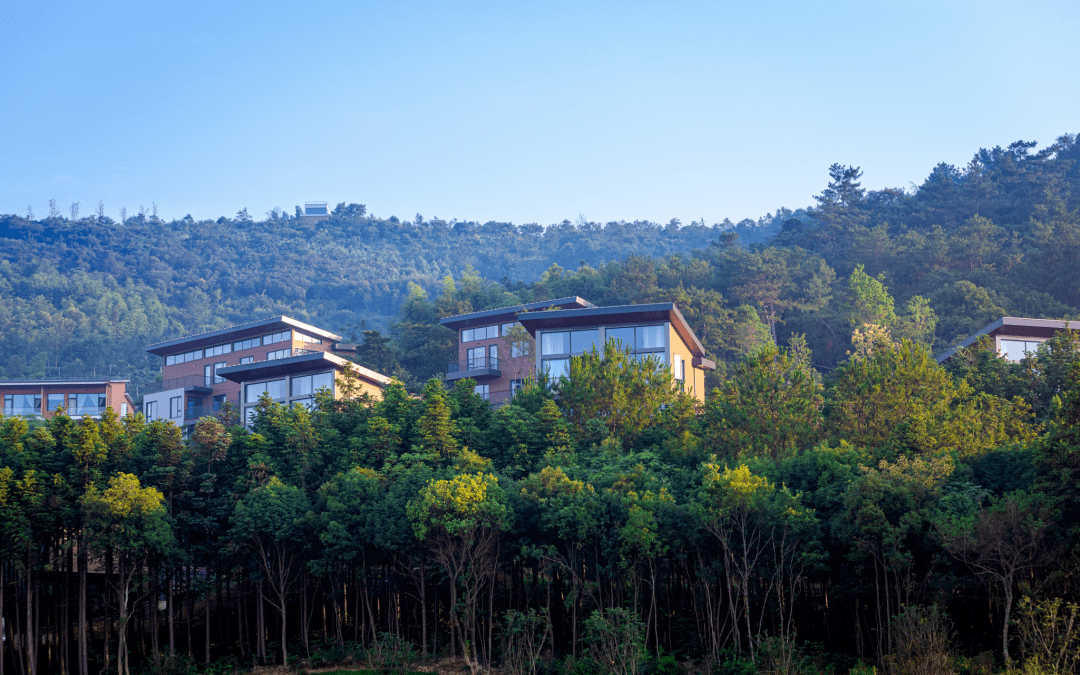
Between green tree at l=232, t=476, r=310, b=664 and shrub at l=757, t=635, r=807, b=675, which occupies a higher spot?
green tree at l=232, t=476, r=310, b=664

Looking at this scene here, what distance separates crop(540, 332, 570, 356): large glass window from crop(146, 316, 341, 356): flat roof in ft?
70.1

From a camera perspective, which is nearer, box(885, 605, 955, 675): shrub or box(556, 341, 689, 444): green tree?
box(885, 605, 955, 675): shrub

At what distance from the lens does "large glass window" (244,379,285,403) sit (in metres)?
55.3

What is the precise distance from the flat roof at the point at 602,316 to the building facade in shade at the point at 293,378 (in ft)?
35.1

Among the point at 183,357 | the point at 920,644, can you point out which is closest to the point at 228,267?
the point at 183,357

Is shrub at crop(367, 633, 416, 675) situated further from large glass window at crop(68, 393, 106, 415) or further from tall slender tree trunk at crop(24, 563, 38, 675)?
large glass window at crop(68, 393, 106, 415)

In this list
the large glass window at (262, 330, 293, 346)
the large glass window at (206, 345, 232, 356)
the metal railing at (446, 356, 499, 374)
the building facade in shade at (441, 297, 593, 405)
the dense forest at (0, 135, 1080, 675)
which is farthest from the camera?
Answer: the large glass window at (206, 345, 232, 356)

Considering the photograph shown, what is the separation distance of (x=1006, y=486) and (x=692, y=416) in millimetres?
12535

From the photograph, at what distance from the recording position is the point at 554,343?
157 feet

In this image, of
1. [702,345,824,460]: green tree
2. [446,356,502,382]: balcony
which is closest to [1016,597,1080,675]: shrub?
[702,345,824,460]: green tree

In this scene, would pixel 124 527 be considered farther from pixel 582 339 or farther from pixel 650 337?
pixel 650 337

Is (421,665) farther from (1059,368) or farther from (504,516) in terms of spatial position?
(1059,368)

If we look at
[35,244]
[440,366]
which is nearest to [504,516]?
[440,366]

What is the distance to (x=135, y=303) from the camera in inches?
4471
